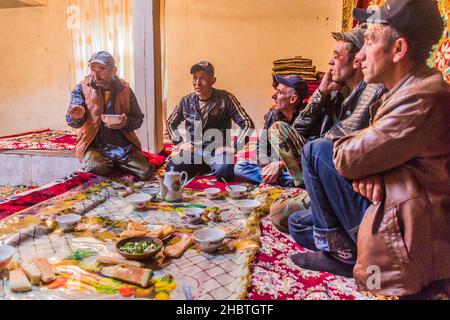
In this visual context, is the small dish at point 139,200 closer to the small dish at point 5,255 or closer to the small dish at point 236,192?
the small dish at point 236,192

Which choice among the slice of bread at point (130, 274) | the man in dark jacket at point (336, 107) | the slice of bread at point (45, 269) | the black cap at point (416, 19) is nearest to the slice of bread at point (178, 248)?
the slice of bread at point (130, 274)

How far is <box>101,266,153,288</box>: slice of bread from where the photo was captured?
4.73ft

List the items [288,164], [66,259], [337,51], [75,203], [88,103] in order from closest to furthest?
1. [66,259]
2. [337,51]
3. [75,203]
4. [288,164]
5. [88,103]

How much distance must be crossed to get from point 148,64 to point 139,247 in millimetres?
2771

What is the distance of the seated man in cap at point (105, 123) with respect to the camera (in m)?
3.10

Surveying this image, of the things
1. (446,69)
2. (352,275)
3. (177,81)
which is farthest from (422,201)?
(177,81)

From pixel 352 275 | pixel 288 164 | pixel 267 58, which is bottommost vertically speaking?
pixel 352 275

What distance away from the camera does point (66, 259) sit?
5.47 ft

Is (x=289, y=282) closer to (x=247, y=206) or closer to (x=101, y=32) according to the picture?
(x=247, y=206)

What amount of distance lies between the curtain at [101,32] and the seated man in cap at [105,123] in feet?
8.68

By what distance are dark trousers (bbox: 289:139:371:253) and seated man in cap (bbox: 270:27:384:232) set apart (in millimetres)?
150

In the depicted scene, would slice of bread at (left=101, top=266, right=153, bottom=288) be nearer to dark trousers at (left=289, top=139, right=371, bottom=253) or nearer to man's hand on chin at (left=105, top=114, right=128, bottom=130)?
dark trousers at (left=289, top=139, right=371, bottom=253)

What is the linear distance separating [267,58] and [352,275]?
15.9 ft

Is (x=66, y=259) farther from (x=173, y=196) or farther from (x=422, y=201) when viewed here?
(x=422, y=201)
